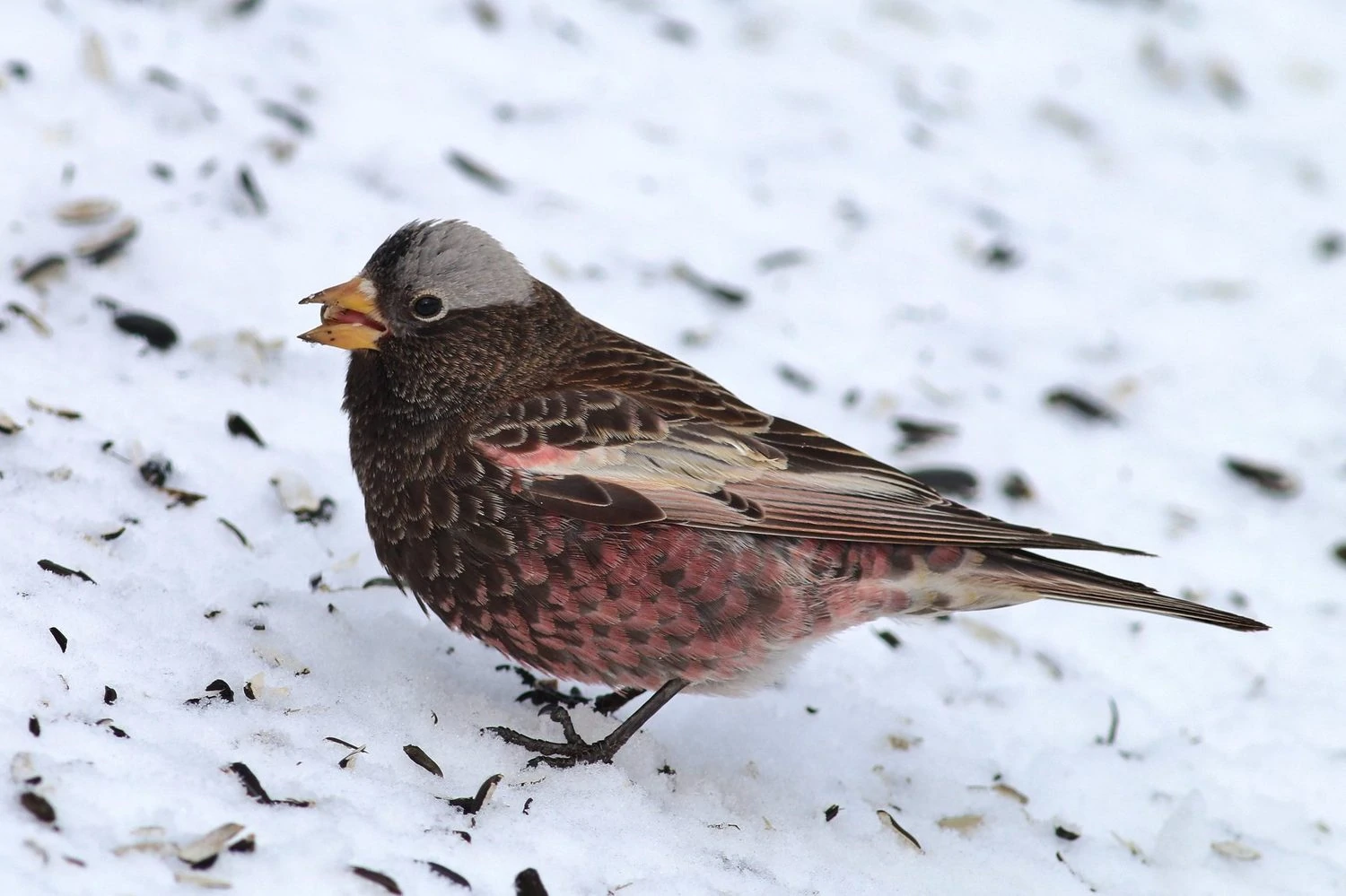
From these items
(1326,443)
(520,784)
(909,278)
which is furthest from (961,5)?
(520,784)

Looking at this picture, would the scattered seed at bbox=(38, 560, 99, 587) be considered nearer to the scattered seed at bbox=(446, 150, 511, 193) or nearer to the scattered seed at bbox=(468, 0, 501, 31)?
the scattered seed at bbox=(446, 150, 511, 193)

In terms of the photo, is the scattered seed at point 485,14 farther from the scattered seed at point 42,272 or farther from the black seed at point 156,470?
the black seed at point 156,470

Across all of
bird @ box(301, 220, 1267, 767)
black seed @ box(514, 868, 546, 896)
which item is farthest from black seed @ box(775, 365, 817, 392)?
black seed @ box(514, 868, 546, 896)

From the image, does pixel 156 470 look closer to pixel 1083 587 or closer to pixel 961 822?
pixel 961 822

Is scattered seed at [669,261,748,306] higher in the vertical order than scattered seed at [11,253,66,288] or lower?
lower

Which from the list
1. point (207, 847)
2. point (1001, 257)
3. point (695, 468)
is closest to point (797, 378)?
point (1001, 257)
